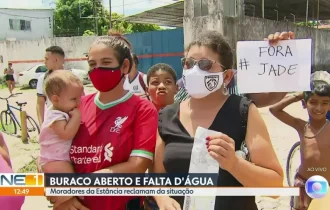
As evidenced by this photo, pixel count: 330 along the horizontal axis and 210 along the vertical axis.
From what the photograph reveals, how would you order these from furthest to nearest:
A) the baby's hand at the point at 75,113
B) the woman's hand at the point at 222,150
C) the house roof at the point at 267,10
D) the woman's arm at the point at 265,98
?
1. the house roof at the point at 267,10
2. the woman's arm at the point at 265,98
3. the baby's hand at the point at 75,113
4. the woman's hand at the point at 222,150

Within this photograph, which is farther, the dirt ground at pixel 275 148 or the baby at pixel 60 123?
the dirt ground at pixel 275 148

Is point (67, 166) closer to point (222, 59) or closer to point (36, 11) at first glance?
point (222, 59)

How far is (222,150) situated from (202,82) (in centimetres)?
43

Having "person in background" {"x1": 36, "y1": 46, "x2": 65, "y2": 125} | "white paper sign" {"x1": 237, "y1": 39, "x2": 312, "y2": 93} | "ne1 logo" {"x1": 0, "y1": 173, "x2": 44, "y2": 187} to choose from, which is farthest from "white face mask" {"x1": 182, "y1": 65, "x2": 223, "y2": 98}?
"person in background" {"x1": 36, "y1": 46, "x2": 65, "y2": 125}

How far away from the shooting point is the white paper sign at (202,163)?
5.49ft

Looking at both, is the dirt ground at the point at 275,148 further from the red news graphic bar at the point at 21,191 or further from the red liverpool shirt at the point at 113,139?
the red liverpool shirt at the point at 113,139

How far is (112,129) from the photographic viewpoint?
190 centimetres

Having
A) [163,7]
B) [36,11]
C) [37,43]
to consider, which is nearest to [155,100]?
[163,7]

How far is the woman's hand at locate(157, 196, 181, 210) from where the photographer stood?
5.85 feet

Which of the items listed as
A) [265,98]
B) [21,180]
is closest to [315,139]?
[265,98]

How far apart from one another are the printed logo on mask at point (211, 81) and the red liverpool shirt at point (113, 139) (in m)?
0.36

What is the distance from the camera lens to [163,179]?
190cm

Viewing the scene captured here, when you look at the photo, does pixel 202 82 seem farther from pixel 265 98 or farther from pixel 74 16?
pixel 74 16

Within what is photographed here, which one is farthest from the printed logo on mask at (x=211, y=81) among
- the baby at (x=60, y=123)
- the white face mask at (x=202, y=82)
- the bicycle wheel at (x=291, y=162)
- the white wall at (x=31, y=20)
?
the white wall at (x=31, y=20)
